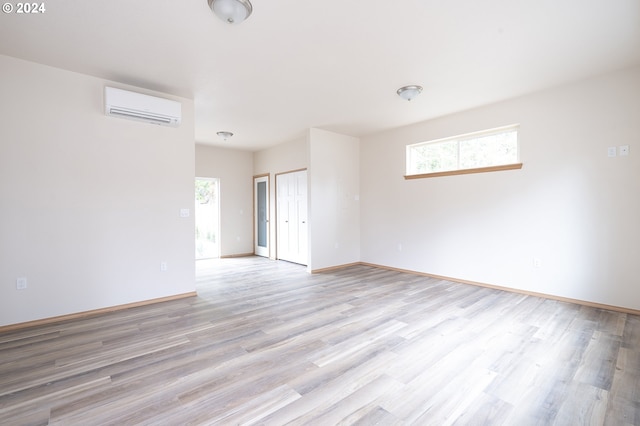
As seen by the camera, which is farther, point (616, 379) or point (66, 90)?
point (66, 90)

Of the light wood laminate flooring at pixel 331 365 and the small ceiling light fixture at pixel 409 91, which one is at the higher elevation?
the small ceiling light fixture at pixel 409 91

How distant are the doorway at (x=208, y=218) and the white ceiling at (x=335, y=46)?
3.33 meters

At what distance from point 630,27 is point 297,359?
3956 mm

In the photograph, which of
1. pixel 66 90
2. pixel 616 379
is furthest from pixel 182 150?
pixel 616 379

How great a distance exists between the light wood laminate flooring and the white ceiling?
272 cm

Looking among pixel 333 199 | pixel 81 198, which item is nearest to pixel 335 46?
pixel 81 198

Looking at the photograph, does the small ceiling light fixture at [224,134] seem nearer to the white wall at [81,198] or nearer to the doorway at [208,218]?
the doorway at [208,218]

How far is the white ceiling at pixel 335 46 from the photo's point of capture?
87.0 inches

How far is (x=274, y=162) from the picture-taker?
6973 mm

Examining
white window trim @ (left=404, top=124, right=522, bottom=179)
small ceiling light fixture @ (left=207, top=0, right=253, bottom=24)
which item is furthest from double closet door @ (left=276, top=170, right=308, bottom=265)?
small ceiling light fixture @ (left=207, top=0, right=253, bottom=24)

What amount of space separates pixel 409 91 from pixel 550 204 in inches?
92.2

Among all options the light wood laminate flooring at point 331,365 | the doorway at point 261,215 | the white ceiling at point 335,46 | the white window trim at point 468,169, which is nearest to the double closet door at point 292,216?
the doorway at point 261,215

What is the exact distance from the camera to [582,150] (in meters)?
3.46

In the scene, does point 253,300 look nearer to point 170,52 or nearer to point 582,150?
point 170,52
